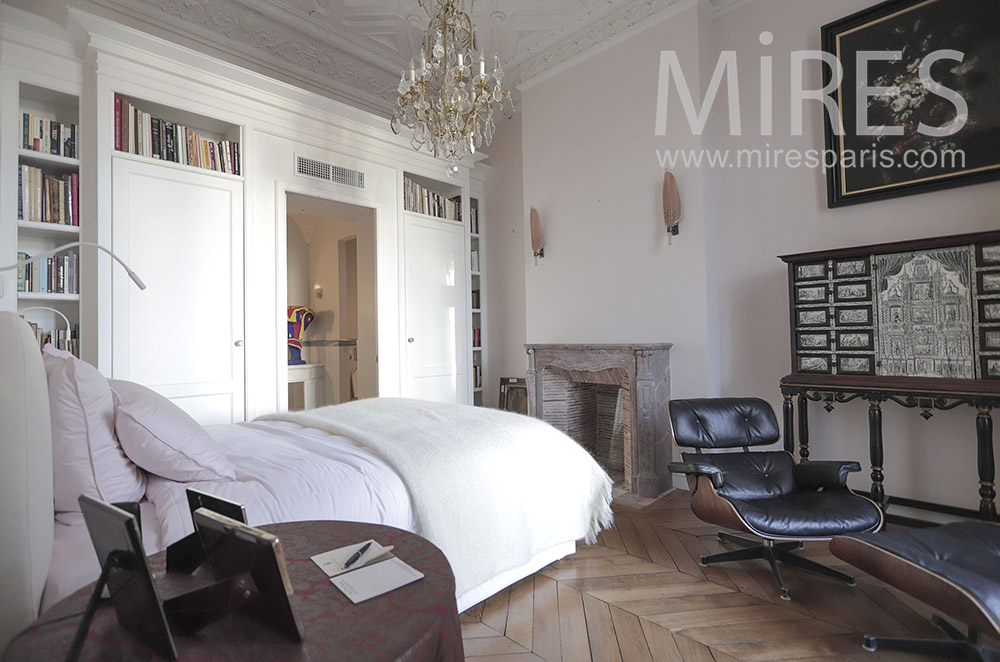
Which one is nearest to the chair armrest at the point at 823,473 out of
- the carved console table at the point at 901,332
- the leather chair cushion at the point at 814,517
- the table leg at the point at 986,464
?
the leather chair cushion at the point at 814,517

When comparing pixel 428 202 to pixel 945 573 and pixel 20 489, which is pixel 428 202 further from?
pixel 945 573

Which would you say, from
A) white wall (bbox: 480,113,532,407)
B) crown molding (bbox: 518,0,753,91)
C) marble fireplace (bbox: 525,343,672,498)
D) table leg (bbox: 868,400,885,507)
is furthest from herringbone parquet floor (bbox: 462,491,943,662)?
crown molding (bbox: 518,0,753,91)

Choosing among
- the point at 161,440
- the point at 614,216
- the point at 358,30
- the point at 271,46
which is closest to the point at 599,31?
the point at 614,216

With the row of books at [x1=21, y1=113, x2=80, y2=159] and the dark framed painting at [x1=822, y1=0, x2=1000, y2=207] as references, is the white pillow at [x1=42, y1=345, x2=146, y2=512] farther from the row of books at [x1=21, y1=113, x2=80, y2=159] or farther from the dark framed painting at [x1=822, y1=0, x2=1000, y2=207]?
the dark framed painting at [x1=822, y1=0, x2=1000, y2=207]

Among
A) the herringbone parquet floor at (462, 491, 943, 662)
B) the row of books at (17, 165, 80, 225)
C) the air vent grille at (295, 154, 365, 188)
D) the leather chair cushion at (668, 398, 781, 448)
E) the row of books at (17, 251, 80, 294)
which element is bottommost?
the herringbone parquet floor at (462, 491, 943, 662)

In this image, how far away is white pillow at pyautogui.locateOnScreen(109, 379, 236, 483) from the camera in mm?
1365

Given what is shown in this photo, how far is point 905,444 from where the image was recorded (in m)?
2.84

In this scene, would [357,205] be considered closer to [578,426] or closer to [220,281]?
[220,281]

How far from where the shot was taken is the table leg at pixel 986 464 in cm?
228

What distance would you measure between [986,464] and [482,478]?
7.84ft

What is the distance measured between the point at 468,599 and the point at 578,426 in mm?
2458

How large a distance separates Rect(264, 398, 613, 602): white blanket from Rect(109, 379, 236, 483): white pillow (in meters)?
0.52

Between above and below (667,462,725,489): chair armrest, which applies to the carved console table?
above

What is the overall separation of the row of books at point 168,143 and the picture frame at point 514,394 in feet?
9.69
